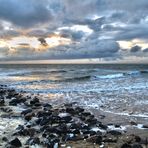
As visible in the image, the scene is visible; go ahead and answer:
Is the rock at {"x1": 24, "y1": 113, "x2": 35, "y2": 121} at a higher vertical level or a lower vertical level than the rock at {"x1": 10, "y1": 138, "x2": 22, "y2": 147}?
higher

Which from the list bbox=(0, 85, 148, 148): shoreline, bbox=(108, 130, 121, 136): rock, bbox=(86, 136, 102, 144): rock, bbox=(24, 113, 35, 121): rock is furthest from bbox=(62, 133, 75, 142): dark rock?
bbox=(24, 113, 35, 121): rock

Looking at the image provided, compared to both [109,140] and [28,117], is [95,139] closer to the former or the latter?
[109,140]

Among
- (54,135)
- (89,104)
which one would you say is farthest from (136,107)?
(54,135)

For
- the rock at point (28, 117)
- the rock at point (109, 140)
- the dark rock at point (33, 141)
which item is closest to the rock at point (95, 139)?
the rock at point (109, 140)

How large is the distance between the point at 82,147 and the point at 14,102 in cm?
1079

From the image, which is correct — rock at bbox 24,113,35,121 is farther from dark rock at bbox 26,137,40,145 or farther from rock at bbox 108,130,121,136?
rock at bbox 108,130,121,136

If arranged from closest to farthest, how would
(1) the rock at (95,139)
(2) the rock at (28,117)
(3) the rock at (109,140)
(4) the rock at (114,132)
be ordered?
(1) the rock at (95,139) < (3) the rock at (109,140) < (4) the rock at (114,132) < (2) the rock at (28,117)

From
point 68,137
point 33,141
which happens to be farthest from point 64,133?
point 33,141

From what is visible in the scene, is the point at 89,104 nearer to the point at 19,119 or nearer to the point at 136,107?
the point at 136,107

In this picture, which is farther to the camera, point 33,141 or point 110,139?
point 110,139

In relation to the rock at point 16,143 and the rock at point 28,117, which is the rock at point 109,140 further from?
the rock at point 28,117

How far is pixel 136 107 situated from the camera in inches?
672

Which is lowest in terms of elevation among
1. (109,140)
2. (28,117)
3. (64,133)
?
(109,140)

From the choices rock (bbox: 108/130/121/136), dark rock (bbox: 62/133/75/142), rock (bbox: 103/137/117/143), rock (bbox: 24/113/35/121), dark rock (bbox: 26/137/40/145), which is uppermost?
rock (bbox: 24/113/35/121)
